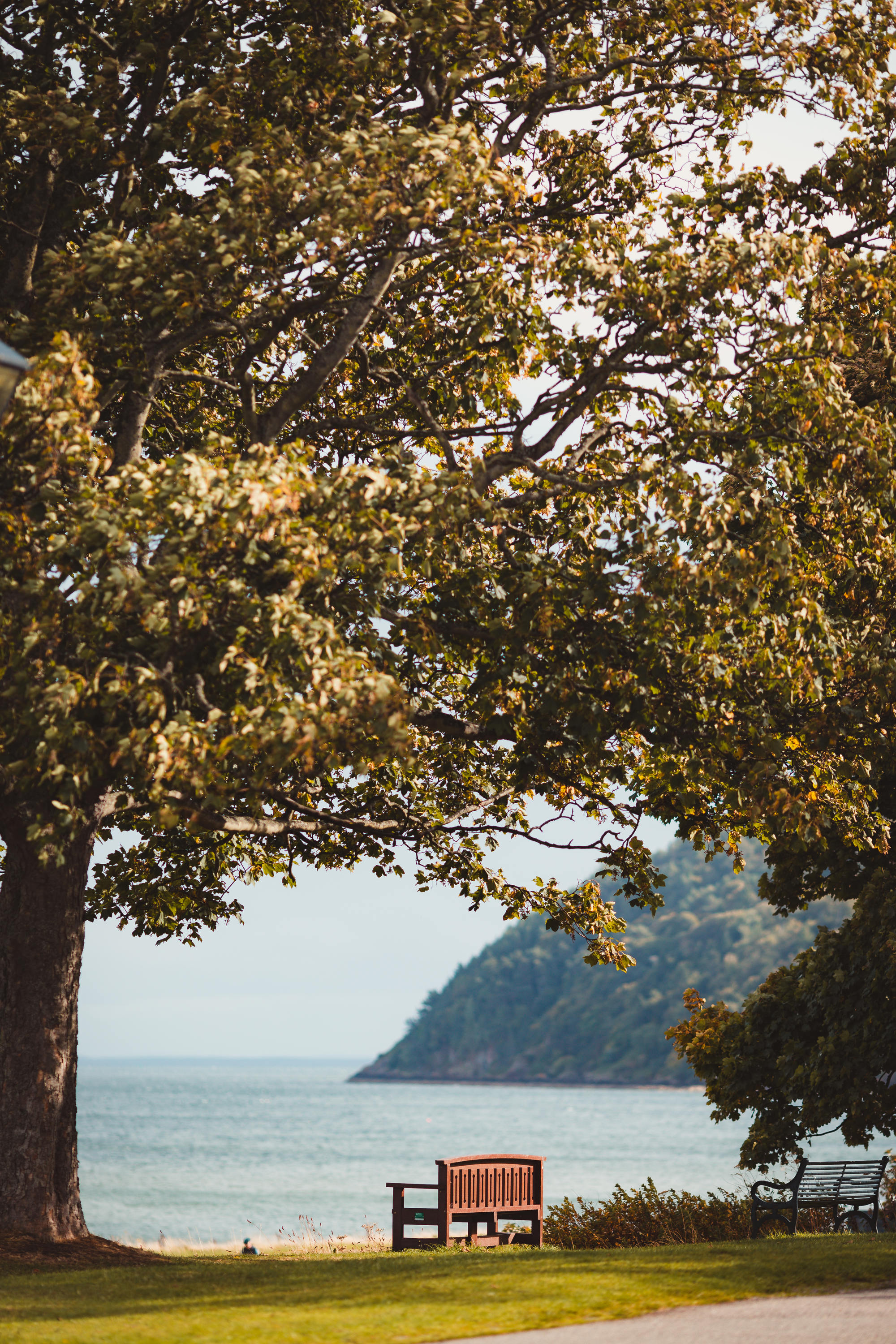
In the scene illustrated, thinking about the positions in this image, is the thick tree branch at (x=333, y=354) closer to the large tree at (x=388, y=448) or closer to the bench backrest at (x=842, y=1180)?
the large tree at (x=388, y=448)

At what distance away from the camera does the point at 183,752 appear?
839cm

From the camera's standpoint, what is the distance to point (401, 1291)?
9148 millimetres

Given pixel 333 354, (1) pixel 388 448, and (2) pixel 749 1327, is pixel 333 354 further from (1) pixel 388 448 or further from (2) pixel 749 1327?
(2) pixel 749 1327

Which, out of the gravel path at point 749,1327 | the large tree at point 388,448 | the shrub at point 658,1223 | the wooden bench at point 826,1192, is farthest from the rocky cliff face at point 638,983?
the gravel path at point 749,1327

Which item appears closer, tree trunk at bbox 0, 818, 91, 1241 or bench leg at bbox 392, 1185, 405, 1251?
tree trunk at bbox 0, 818, 91, 1241

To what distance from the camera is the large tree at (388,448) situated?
8.95 meters

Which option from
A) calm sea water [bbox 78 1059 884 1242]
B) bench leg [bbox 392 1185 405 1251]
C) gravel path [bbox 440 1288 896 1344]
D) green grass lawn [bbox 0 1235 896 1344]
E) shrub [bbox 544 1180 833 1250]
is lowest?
calm sea water [bbox 78 1059 884 1242]

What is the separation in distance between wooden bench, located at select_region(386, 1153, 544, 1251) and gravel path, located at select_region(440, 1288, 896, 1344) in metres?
6.51

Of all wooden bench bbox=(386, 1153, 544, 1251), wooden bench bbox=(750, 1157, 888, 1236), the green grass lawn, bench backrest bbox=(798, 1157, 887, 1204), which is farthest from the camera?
bench backrest bbox=(798, 1157, 887, 1204)

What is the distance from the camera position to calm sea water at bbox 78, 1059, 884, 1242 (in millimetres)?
57656

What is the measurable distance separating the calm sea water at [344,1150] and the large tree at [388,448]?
29.5 metres

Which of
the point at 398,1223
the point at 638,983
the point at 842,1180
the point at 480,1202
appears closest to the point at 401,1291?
the point at 480,1202

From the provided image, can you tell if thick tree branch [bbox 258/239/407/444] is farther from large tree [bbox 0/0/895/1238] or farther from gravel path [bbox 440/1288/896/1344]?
gravel path [bbox 440/1288/896/1344]

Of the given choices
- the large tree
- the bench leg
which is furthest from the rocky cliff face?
the large tree
